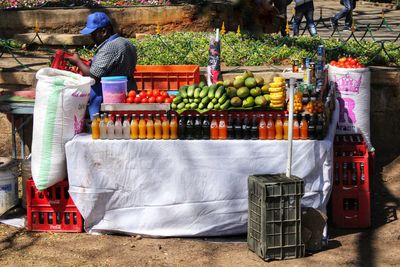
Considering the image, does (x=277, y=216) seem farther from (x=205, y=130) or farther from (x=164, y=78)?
(x=164, y=78)

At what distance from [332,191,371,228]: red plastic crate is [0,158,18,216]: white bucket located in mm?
3232

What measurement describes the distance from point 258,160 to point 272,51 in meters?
3.97

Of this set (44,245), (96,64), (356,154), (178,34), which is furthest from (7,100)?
(178,34)

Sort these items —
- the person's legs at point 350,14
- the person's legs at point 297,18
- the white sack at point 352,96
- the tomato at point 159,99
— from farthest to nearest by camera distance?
the person's legs at point 350,14
the person's legs at point 297,18
the white sack at point 352,96
the tomato at point 159,99

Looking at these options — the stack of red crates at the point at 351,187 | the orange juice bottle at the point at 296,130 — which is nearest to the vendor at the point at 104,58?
the orange juice bottle at the point at 296,130

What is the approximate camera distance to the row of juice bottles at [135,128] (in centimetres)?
729

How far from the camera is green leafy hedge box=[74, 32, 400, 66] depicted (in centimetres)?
1055

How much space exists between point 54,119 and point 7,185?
47.2 inches

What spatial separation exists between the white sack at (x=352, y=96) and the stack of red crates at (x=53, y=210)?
3.19 metres

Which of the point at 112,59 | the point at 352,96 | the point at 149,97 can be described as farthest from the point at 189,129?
the point at 352,96

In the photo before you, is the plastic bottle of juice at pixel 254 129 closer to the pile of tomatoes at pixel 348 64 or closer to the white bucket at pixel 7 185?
the pile of tomatoes at pixel 348 64

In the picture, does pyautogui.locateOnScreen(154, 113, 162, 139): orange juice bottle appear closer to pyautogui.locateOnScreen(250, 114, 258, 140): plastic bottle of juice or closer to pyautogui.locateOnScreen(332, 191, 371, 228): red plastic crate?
pyautogui.locateOnScreen(250, 114, 258, 140): plastic bottle of juice

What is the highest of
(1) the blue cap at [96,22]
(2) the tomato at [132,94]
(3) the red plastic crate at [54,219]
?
(1) the blue cap at [96,22]

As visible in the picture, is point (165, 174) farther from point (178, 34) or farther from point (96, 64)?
point (178, 34)
